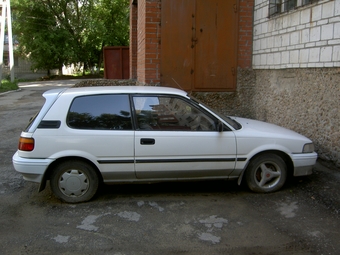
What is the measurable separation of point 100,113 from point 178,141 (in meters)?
1.07

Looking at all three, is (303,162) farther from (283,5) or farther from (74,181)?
(283,5)

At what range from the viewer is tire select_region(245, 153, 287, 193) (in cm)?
514

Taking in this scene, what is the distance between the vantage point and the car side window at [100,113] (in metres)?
4.89

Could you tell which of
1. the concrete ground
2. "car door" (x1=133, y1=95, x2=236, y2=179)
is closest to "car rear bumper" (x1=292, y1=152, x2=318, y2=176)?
the concrete ground

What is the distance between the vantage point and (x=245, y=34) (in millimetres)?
8977

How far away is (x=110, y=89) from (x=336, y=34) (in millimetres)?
3591

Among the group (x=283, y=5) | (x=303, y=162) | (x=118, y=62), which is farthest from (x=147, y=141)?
(x=118, y=62)

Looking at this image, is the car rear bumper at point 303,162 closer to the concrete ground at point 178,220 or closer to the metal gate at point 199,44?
the concrete ground at point 178,220

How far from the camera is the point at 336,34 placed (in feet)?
19.5

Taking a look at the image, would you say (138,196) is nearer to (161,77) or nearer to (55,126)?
(55,126)

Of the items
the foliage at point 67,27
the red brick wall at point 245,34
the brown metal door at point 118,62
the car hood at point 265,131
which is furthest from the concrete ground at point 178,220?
the foliage at point 67,27

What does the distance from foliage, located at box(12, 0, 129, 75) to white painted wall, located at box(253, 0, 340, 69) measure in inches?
1309

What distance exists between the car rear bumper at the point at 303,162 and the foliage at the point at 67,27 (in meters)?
36.9

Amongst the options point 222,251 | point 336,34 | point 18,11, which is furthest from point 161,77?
point 18,11
